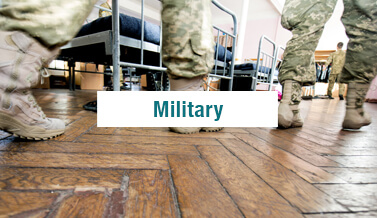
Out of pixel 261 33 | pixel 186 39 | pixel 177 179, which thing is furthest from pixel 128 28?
pixel 261 33

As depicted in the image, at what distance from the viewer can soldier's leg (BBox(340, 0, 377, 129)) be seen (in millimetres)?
864

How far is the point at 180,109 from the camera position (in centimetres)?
70

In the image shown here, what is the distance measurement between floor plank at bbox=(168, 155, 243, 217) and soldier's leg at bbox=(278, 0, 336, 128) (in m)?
0.65

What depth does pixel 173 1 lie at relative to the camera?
0.58 metres

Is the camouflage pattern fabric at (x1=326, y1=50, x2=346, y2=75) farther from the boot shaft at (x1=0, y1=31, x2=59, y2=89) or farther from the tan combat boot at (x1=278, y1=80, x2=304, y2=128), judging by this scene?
the boot shaft at (x1=0, y1=31, x2=59, y2=89)

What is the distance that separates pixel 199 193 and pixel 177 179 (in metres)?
0.06

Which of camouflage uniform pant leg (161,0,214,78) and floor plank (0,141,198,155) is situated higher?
camouflage uniform pant leg (161,0,214,78)

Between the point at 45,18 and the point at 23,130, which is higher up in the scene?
the point at 45,18

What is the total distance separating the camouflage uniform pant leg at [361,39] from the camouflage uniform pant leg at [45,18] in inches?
46.7

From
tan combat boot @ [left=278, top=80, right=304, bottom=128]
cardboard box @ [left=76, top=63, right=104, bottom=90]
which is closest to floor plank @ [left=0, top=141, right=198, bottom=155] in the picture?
tan combat boot @ [left=278, top=80, right=304, bottom=128]

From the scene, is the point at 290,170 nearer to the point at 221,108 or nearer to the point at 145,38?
the point at 221,108

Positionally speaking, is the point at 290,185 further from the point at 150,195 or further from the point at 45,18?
the point at 45,18

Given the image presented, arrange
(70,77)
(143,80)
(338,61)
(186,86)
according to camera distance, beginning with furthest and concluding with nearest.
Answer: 1. (143,80)
2. (338,61)
3. (70,77)
4. (186,86)

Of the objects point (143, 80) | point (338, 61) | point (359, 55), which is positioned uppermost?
point (338, 61)
